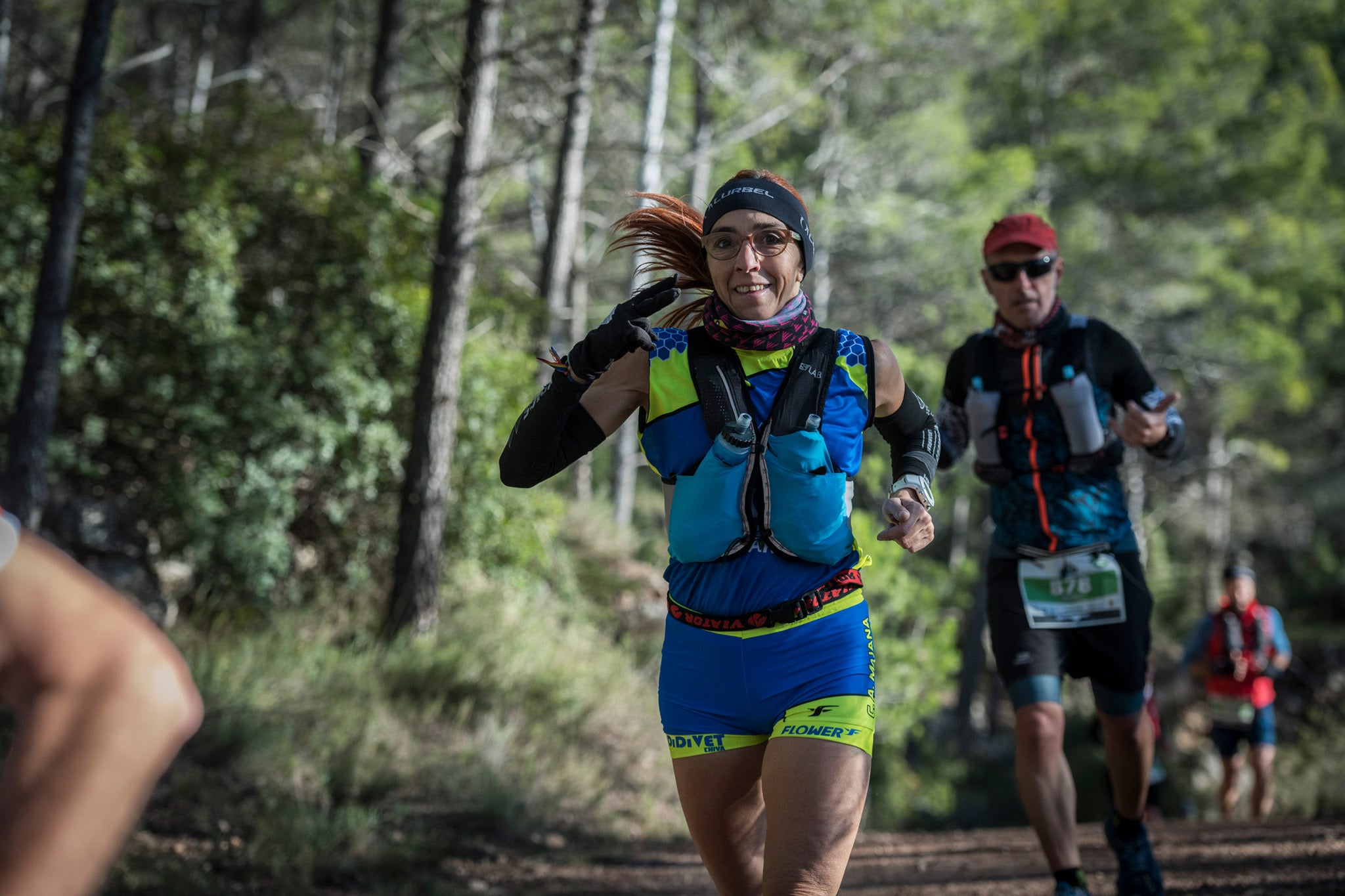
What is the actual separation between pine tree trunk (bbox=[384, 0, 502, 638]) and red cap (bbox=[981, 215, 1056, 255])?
506 centimetres

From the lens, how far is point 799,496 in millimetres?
2740

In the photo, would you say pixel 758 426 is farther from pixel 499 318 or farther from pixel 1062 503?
pixel 499 318

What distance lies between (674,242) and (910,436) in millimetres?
898

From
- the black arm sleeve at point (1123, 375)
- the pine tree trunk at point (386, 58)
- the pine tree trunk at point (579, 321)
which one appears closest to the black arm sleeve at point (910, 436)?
the black arm sleeve at point (1123, 375)

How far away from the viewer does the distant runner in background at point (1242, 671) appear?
844 cm

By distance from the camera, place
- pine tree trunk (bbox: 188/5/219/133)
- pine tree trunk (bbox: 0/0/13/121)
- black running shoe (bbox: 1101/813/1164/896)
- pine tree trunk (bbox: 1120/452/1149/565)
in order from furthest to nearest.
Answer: pine tree trunk (bbox: 1120/452/1149/565) < pine tree trunk (bbox: 188/5/219/133) < pine tree trunk (bbox: 0/0/13/121) < black running shoe (bbox: 1101/813/1164/896)

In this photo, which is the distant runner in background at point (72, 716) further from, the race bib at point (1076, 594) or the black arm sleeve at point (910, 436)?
the race bib at point (1076, 594)

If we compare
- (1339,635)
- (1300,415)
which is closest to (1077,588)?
(1339,635)

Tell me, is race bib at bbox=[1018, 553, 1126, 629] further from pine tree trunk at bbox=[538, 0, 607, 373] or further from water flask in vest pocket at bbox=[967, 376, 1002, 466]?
pine tree trunk at bbox=[538, 0, 607, 373]

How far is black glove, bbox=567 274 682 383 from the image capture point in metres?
2.70

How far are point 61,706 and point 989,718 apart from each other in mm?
25750

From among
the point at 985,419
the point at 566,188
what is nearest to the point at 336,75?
the point at 566,188

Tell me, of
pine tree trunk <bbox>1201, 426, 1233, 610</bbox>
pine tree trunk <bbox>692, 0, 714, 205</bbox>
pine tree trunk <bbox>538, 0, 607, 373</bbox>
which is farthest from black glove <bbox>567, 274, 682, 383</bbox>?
pine tree trunk <bbox>1201, 426, 1233, 610</bbox>

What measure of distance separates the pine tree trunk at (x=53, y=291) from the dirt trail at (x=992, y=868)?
3654 millimetres
